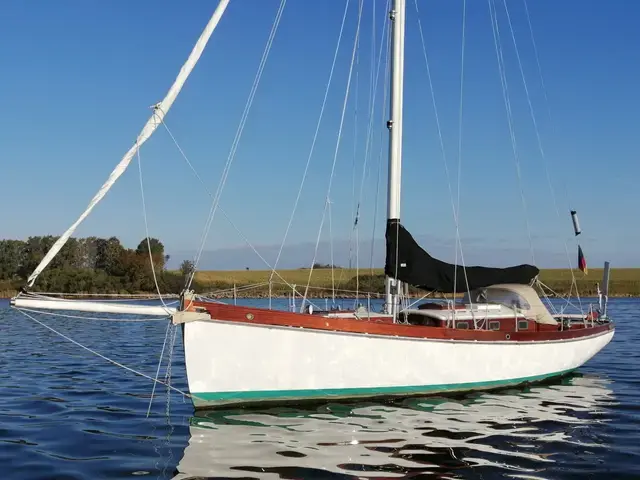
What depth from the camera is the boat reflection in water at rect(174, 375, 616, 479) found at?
9.99 m

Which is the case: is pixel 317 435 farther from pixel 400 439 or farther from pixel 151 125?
pixel 151 125

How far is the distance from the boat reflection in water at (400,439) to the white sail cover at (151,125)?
4158 millimetres

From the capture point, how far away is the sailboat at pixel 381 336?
13.0 metres

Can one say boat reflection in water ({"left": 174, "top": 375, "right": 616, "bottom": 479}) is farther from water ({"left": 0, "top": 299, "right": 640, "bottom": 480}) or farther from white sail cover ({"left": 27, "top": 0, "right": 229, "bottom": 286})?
white sail cover ({"left": 27, "top": 0, "right": 229, "bottom": 286})

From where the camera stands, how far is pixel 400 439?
11.7 meters

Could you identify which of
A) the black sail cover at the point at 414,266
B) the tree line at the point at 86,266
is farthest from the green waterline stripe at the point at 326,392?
the tree line at the point at 86,266

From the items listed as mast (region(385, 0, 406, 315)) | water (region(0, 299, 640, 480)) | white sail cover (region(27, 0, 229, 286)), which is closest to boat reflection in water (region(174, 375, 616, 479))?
water (region(0, 299, 640, 480))

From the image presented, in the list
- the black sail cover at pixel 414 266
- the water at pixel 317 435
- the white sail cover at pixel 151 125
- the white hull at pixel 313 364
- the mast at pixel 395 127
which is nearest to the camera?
the water at pixel 317 435

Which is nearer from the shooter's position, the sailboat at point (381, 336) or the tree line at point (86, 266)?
the sailboat at point (381, 336)

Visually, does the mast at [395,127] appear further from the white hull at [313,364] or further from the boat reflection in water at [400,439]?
the boat reflection in water at [400,439]

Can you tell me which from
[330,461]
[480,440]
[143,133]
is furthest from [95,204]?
[480,440]

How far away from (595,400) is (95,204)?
12592 millimetres

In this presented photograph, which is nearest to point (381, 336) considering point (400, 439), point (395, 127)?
point (400, 439)

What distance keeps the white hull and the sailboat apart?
0.02 meters
